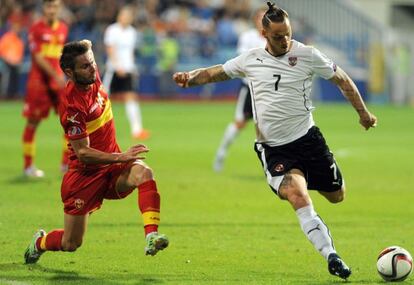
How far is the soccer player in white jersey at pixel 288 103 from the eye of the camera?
8820mm

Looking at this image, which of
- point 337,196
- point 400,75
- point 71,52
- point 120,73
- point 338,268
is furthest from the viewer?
point 400,75

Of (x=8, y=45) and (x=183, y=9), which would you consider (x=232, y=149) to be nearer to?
(x=8, y=45)

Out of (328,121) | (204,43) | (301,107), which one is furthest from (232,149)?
(204,43)

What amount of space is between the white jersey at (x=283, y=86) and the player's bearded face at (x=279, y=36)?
9 cm

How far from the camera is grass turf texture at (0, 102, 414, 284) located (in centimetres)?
880

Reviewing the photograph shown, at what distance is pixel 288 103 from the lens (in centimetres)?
895

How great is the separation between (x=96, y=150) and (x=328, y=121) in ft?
68.5

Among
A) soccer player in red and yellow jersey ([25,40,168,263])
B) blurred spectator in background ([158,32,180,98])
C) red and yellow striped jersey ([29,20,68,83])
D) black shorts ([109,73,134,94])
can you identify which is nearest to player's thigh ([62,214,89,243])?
soccer player in red and yellow jersey ([25,40,168,263])

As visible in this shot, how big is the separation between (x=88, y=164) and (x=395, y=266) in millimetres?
2627

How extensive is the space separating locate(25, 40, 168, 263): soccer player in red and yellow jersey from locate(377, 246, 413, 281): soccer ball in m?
1.84

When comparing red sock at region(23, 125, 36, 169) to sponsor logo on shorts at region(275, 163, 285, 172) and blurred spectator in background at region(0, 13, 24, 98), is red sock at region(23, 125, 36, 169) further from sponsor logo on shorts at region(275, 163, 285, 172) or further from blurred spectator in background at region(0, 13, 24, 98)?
blurred spectator in background at region(0, 13, 24, 98)

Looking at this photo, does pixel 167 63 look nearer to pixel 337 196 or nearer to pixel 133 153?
pixel 337 196

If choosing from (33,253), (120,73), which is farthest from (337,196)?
Answer: (120,73)

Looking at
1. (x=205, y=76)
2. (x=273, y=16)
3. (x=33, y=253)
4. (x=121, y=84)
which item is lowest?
(x=121, y=84)
